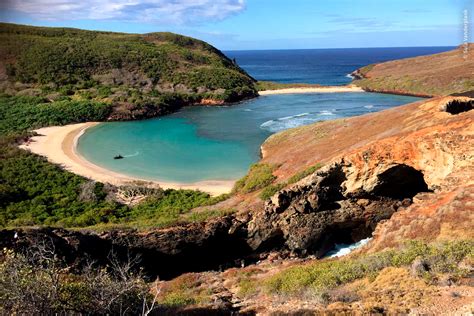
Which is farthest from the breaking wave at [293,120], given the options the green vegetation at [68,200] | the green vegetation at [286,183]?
the green vegetation at [286,183]

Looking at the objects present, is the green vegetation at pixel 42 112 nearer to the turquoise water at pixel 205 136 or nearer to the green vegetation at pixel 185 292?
the turquoise water at pixel 205 136

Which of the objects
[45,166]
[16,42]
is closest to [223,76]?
[16,42]

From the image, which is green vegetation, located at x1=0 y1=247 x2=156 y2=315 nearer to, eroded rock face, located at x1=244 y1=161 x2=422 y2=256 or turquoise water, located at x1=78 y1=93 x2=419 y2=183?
eroded rock face, located at x1=244 y1=161 x2=422 y2=256

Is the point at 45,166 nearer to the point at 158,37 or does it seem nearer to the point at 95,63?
the point at 95,63

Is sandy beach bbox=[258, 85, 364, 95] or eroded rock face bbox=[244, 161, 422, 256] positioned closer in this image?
eroded rock face bbox=[244, 161, 422, 256]

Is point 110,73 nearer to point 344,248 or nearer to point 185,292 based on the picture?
point 344,248

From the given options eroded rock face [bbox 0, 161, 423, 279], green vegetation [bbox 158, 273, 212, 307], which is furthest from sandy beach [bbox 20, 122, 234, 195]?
green vegetation [bbox 158, 273, 212, 307]
